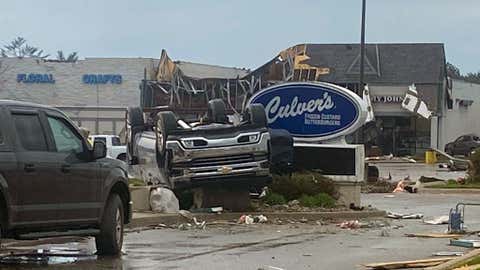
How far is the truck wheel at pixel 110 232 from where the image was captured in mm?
12844

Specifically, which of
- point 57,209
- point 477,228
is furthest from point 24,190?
point 477,228

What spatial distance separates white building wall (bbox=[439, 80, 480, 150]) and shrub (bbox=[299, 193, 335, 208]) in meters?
46.7

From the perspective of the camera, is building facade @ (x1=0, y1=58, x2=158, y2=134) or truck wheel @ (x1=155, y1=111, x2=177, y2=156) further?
building facade @ (x1=0, y1=58, x2=158, y2=134)

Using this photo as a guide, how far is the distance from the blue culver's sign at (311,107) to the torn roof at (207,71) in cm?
4020

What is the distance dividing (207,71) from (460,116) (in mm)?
19000

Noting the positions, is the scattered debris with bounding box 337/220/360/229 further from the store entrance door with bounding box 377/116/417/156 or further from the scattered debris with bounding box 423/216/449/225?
the store entrance door with bounding box 377/116/417/156

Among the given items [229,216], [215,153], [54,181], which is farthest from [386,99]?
[54,181]

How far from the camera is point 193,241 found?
15.8 metres

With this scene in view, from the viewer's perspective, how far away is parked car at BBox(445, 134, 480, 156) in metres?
65.6

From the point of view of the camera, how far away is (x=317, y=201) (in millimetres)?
21594

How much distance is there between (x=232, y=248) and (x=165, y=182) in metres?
6.17

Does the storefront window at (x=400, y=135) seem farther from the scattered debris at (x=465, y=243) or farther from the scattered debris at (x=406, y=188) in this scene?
the scattered debris at (x=465, y=243)

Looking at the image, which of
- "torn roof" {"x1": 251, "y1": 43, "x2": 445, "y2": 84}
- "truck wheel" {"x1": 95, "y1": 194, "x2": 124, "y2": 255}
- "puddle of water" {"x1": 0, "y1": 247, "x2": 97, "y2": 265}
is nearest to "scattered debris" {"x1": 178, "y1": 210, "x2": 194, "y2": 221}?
"puddle of water" {"x1": 0, "y1": 247, "x2": 97, "y2": 265}

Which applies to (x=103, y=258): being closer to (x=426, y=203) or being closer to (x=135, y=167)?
(x=135, y=167)
